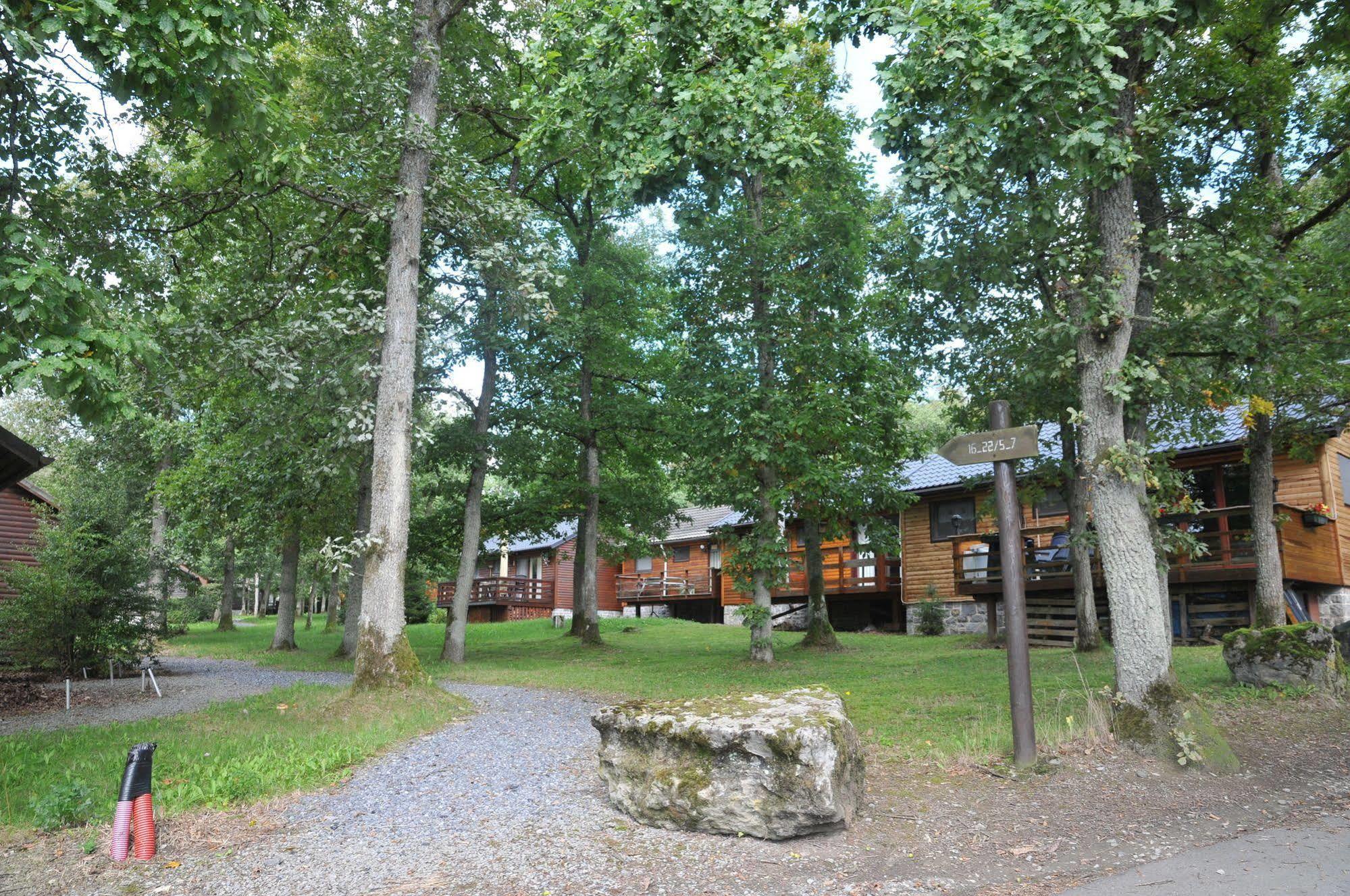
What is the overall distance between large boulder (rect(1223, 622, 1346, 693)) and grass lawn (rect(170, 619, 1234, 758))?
0.41 meters

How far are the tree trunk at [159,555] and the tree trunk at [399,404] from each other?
7.47m

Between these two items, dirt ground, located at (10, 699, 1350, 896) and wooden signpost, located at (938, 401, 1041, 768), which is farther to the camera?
wooden signpost, located at (938, 401, 1041, 768)

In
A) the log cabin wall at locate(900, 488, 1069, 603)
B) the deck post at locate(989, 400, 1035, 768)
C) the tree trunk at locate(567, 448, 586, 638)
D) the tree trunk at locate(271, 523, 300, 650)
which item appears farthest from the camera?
the tree trunk at locate(271, 523, 300, 650)

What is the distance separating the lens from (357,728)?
348 inches

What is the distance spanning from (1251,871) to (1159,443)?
44.0 feet

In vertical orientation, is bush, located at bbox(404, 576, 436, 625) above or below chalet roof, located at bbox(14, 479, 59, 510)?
below

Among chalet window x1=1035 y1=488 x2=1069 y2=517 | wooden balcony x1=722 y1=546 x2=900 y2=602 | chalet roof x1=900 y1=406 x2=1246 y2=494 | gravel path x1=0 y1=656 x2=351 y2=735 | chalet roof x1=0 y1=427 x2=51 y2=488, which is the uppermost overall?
chalet roof x1=900 y1=406 x2=1246 y2=494

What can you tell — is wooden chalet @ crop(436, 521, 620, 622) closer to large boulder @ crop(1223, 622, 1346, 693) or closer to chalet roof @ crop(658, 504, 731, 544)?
chalet roof @ crop(658, 504, 731, 544)

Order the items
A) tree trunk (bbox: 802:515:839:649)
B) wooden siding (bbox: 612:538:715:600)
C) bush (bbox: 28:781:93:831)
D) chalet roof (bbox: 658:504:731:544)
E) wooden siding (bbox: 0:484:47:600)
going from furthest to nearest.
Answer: chalet roof (bbox: 658:504:731:544) < wooden siding (bbox: 612:538:715:600) < wooden siding (bbox: 0:484:47:600) < tree trunk (bbox: 802:515:839:649) < bush (bbox: 28:781:93:831)

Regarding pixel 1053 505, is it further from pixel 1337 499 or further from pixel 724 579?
pixel 724 579

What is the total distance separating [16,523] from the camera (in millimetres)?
21594

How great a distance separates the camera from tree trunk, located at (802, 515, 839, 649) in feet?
60.7

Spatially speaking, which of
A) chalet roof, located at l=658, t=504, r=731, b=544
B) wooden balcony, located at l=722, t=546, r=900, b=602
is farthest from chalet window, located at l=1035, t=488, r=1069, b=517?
chalet roof, located at l=658, t=504, r=731, b=544

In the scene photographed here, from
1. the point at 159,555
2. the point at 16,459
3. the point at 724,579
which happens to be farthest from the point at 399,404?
the point at 724,579
